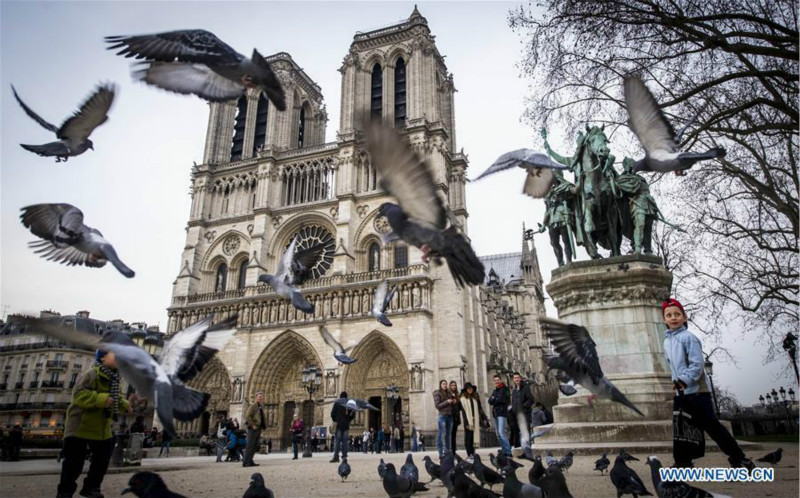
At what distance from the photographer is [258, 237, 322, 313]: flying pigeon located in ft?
15.7

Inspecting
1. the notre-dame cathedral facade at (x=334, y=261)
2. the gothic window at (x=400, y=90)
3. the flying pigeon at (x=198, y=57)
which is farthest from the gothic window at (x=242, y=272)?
the flying pigeon at (x=198, y=57)

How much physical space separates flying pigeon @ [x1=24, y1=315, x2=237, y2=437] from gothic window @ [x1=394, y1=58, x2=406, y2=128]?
31.4 m

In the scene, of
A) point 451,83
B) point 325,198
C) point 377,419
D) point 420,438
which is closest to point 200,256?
point 325,198

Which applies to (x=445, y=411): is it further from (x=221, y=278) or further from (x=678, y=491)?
(x=221, y=278)

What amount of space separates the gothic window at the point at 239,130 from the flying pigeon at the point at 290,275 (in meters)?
34.1

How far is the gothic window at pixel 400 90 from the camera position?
3438 centimetres

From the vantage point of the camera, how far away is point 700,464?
18.6ft

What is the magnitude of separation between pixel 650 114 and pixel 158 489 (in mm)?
4909

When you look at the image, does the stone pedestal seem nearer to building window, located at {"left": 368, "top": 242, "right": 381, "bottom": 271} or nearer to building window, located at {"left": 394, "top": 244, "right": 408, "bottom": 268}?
building window, located at {"left": 394, "top": 244, "right": 408, "bottom": 268}

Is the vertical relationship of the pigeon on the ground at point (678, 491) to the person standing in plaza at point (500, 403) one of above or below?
below

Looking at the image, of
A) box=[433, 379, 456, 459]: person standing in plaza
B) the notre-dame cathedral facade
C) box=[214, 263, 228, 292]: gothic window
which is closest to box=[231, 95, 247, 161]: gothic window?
the notre-dame cathedral facade

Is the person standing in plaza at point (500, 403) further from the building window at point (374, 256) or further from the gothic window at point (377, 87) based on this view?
the gothic window at point (377, 87)

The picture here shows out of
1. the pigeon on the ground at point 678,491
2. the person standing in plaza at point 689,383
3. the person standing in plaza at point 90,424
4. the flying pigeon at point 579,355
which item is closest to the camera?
the pigeon on the ground at point 678,491

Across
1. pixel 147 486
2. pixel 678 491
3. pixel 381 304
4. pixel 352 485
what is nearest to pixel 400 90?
pixel 381 304
